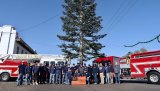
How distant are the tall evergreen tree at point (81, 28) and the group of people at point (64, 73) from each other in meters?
16.0

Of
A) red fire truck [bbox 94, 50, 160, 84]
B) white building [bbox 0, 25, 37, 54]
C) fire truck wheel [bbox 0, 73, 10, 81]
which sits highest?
white building [bbox 0, 25, 37, 54]

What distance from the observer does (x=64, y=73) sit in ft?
63.8

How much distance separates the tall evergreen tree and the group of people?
15990mm

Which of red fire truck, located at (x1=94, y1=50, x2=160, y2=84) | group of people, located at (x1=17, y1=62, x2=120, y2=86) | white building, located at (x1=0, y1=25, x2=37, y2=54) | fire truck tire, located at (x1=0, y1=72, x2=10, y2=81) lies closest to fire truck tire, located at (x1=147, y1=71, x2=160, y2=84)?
red fire truck, located at (x1=94, y1=50, x2=160, y2=84)

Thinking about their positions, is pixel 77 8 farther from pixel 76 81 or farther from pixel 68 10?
pixel 76 81

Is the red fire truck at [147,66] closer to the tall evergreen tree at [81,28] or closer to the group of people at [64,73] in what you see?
the group of people at [64,73]

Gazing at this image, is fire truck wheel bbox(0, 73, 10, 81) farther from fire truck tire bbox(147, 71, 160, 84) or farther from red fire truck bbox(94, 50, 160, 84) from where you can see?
fire truck tire bbox(147, 71, 160, 84)

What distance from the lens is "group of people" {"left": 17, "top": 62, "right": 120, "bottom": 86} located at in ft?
59.7

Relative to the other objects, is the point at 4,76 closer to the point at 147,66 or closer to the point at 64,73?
the point at 64,73

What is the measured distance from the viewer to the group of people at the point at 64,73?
59.7 ft

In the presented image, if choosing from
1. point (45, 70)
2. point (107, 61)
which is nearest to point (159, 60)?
point (107, 61)

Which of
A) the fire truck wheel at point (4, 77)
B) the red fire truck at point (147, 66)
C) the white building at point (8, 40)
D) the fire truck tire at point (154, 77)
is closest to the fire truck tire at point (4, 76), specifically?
the fire truck wheel at point (4, 77)

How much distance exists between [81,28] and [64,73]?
18942 millimetres

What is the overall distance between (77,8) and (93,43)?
6.50 m
